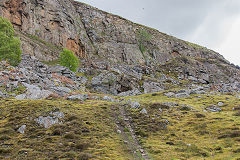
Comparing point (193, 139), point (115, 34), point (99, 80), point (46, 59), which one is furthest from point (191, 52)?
point (193, 139)

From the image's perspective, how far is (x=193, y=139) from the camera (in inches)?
1091

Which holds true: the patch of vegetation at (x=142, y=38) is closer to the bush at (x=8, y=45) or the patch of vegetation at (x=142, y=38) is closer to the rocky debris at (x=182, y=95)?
the rocky debris at (x=182, y=95)

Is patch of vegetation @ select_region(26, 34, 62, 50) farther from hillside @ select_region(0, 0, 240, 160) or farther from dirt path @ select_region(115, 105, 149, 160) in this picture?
dirt path @ select_region(115, 105, 149, 160)

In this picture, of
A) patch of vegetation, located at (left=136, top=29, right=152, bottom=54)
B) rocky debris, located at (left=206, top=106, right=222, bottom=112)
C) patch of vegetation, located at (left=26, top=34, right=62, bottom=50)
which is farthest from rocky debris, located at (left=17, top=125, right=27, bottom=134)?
patch of vegetation, located at (left=136, top=29, right=152, bottom=54)

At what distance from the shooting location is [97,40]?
462 ft

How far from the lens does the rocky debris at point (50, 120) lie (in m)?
26.9

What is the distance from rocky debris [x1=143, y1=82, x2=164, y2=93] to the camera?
304 ft

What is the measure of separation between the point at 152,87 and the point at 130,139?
72.4 meters

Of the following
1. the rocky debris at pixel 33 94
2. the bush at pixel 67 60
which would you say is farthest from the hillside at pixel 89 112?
the bush at pixel 67 60

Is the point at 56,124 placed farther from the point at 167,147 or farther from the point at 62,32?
the point at 62,32

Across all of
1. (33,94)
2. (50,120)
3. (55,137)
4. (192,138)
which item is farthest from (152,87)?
(55,137)

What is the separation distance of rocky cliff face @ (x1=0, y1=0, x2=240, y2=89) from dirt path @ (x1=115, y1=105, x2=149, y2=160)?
278ft

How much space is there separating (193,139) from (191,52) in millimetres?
186153

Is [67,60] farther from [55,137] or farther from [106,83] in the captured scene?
[55,137]
